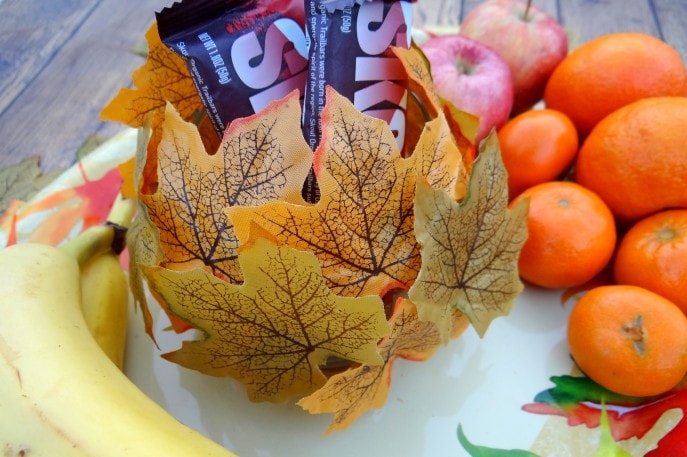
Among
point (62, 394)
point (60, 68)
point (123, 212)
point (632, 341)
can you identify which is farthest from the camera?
point (60, 68)

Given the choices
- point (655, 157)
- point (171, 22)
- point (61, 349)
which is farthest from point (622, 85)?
point (61, 349)

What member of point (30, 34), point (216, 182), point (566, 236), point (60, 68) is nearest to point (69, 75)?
point (60, 68)

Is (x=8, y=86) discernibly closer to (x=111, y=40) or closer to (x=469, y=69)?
(x=111, y=40)

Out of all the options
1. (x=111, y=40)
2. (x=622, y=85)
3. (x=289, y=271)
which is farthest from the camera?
(x=111, y=40)

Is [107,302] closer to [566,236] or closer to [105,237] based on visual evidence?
[105,237]

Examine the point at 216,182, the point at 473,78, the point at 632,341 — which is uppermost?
the point at 216,182

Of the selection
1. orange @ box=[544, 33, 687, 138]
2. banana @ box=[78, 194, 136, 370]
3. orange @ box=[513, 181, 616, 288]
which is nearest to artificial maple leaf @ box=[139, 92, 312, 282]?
banana @ box=[78, 194, 136, 370]

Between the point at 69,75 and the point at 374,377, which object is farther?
the point at 69,75
